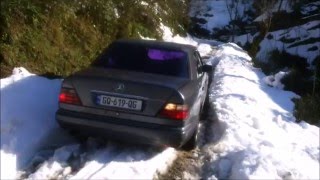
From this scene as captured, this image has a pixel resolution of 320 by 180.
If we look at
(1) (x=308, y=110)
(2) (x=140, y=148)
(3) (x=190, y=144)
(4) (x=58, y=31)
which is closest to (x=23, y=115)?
(2) (x=140, y=148)

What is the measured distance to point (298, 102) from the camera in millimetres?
11906

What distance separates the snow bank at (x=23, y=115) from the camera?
580 centimetres

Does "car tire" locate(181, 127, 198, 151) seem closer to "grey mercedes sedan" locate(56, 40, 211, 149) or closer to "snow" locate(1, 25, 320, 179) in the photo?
"snow" locate(1, 25, 320, 179)

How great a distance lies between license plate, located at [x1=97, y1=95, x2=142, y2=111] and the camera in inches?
226

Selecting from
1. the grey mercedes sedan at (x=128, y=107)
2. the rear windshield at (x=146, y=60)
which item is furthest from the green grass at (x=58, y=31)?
the grey mercedes sedan at (x=128, y=107)

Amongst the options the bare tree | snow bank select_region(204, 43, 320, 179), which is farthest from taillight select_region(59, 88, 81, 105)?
the bare tree

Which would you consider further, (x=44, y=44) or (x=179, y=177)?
(x=44, y=44)

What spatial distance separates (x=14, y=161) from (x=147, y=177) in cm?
162

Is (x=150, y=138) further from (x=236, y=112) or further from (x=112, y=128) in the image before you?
(x=236, y=112)

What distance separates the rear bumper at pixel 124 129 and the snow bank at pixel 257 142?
2.81ft

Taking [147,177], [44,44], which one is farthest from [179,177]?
[44,44]

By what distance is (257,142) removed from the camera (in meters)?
6.95

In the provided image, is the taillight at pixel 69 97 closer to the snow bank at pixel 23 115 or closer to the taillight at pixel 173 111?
the snow bank at pixel 23 115

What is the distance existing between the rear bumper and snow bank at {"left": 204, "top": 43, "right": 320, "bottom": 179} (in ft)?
2.81
